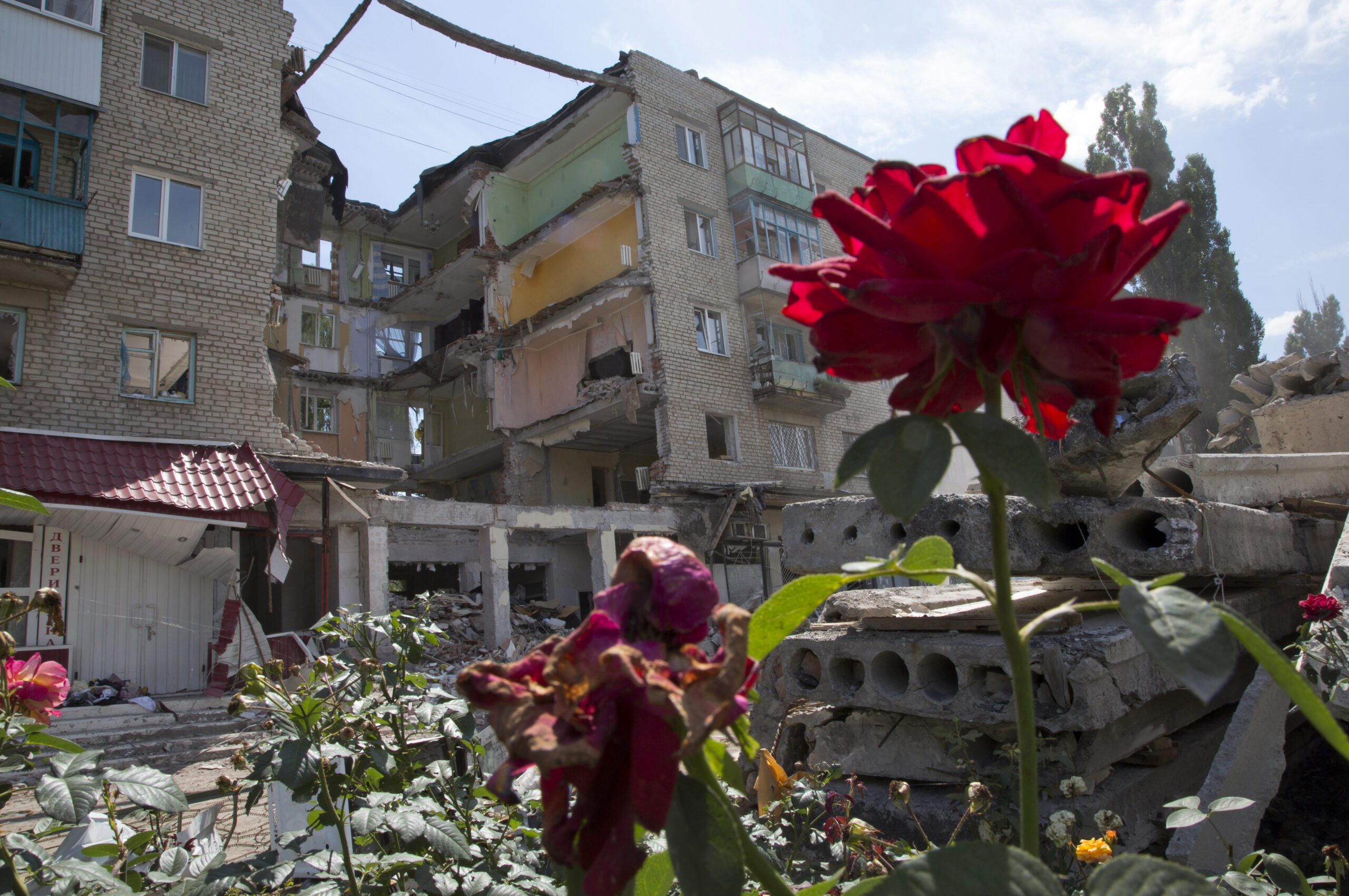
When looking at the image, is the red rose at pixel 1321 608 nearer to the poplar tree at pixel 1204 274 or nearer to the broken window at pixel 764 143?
the broken window at pixel 764 143

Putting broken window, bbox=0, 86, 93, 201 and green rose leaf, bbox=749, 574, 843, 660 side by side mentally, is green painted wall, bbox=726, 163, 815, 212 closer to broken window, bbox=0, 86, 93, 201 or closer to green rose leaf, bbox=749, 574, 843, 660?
broken window, bbox=0, 86, 93, 201

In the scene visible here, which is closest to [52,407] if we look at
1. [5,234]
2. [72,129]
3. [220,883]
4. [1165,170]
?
[5,234]

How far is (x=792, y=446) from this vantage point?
21.6 meters

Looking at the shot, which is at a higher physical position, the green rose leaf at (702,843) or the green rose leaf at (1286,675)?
the green rose leaf at (1286,675)

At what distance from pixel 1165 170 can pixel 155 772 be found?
123 feet

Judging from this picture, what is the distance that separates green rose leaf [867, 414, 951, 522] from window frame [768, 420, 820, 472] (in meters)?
20.3

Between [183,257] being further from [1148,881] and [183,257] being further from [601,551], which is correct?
[1148,881]

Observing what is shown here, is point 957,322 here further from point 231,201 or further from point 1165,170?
point 1165,170

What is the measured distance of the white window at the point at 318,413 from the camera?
76.1 feet

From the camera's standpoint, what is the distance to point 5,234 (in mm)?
10555

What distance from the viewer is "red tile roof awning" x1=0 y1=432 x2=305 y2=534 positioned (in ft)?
31.3

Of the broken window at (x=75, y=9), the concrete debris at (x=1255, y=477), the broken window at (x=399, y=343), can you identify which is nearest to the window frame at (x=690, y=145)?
the broken window at (x=399, y=343)

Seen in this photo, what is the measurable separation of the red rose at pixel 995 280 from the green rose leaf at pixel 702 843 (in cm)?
37

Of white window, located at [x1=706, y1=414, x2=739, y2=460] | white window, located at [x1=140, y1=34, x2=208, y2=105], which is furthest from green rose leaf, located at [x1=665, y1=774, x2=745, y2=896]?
white window, located at [x1=706, y1=414, x2=739, y2=460]
